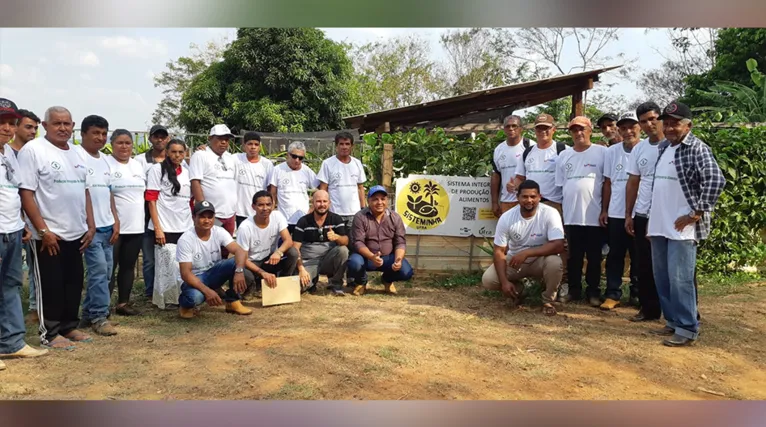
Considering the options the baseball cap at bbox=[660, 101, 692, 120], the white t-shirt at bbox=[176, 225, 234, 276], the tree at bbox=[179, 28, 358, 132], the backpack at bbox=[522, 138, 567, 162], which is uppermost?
the tree at bbox=[179, 28, 358, 132]

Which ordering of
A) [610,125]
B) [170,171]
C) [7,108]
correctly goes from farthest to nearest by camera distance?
[610,125], [170,171], [7,108]

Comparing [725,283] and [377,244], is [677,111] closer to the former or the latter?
[377,244]

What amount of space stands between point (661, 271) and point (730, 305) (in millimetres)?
1675

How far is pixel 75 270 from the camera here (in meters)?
4.21

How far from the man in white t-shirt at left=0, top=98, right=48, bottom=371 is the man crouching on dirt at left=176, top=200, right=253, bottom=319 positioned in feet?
3.85

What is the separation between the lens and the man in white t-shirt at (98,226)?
14.3 ft

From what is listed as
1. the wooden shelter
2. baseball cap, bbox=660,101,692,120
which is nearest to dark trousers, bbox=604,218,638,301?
baseball cap, bbox=660,101,692,120

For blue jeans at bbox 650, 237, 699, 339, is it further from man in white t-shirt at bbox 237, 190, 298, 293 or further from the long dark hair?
the long dark hair

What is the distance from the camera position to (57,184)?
13.1 ft

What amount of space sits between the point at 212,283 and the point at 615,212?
11.7 feet

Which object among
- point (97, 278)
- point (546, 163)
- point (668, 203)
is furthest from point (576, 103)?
point (97, 278)

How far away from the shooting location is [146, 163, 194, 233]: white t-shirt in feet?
17.1

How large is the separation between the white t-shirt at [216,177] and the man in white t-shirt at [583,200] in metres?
3.12

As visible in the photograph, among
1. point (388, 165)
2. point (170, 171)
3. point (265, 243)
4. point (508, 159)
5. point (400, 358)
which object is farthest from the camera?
point (388, 165)
